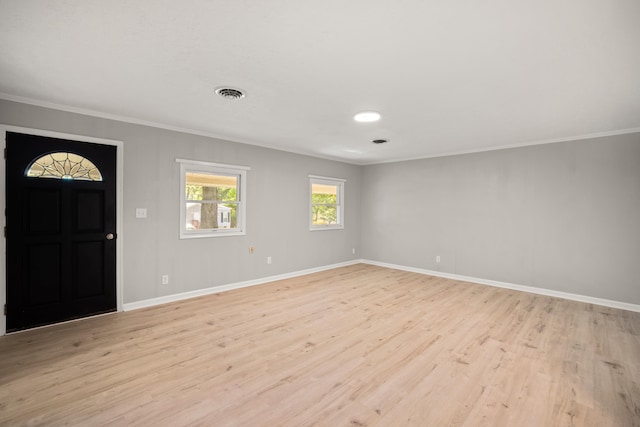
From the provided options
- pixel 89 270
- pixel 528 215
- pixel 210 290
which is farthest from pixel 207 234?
pixel 528 215

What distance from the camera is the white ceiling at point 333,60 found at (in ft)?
5.54

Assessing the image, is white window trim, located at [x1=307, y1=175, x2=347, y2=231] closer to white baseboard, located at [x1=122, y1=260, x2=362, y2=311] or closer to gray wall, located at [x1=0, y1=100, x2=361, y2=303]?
gray wall, located at [x1=0, y1=100, x2=361, y2=303]

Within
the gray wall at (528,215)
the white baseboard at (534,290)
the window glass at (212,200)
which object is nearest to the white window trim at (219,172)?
the window glass at (212,200)

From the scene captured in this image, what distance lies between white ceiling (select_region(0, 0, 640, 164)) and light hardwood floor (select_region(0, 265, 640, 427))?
246cm

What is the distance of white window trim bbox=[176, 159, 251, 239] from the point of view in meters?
4.23

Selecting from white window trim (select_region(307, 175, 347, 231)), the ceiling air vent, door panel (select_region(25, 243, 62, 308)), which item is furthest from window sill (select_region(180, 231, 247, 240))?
the ceiling air vent

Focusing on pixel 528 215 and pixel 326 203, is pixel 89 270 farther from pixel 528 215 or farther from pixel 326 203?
pixel 528 215

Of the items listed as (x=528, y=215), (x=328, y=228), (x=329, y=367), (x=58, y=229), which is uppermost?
(x=528, y=215)

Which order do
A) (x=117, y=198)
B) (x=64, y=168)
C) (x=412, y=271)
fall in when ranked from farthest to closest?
1. (x=412, y=271)
2. (x=117, y=198)
3. (x=64, y=168)

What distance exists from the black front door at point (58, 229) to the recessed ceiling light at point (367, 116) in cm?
309

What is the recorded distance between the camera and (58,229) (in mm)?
3311

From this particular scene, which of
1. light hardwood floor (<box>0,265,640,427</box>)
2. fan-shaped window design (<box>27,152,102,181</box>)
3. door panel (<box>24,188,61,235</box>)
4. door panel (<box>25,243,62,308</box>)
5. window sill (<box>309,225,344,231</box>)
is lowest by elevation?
light hardwood floor (<box>0,265,640,427</box>)

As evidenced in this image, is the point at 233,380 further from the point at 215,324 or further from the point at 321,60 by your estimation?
the point at 321,60

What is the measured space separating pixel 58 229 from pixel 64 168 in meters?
0.70
